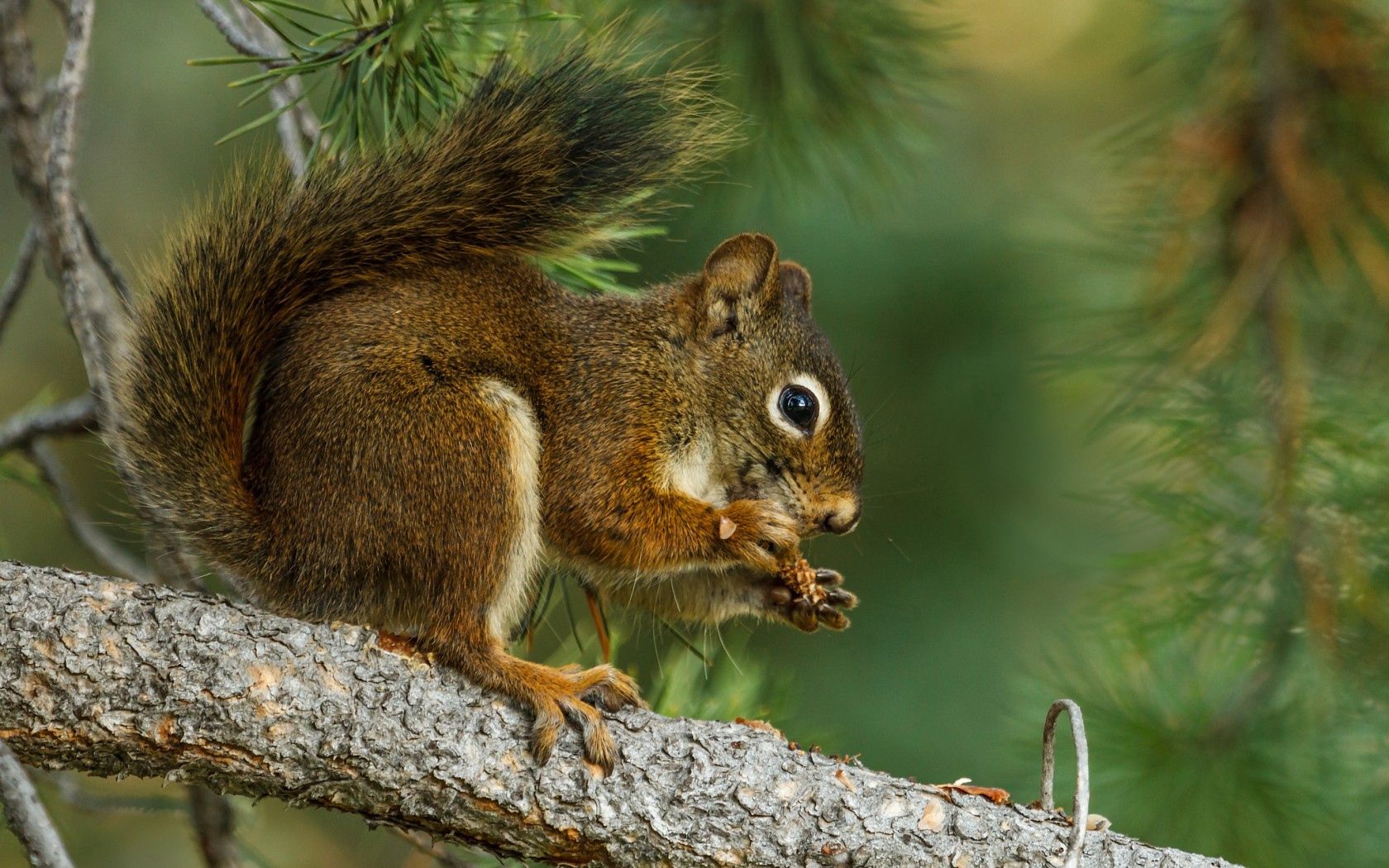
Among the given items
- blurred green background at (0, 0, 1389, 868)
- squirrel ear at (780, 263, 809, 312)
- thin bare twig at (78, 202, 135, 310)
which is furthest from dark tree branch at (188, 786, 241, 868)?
squirrel ear at (780, 263, 809, 312)

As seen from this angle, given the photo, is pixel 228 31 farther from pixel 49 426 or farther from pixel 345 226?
pixel 49 426

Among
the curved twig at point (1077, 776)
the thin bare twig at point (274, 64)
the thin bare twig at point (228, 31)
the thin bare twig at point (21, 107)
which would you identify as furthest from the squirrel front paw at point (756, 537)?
the thin bare twig at point (21, 107)

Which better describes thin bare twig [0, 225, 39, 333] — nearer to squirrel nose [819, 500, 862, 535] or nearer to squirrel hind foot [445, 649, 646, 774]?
squirrel hind foot [445, 649, 646, 774]

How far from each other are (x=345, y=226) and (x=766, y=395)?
0.64 meters

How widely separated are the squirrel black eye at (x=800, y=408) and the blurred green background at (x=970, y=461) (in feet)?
0.89

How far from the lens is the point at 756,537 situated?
5.62 feet

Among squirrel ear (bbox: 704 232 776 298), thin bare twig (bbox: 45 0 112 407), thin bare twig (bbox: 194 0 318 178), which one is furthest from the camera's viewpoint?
squirrel ear (bbox: 704 232 776 298)

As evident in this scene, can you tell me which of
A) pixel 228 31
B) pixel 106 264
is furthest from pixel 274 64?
pixel 106 264

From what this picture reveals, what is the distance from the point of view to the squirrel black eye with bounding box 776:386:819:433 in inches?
73.6

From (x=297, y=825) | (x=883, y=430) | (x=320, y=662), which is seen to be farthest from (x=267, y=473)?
(x=297, y=825)

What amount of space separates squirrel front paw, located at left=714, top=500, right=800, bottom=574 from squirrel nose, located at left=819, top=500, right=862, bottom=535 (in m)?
0.09

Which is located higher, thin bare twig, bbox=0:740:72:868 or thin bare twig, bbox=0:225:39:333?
thin bare twig, bbox=0:225:39:333

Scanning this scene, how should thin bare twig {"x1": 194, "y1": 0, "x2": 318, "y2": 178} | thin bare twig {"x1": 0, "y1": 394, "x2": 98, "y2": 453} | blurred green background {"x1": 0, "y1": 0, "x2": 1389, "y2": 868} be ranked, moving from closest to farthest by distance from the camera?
thin bare twig {"x1": 194, "y1": 0, "x2": 318, "y2": 178}, thin bare twig {"x1": 0, "y1": 394, "x2": 98, "y2": 453}, blurred green background {"x1": 0, "y1": 0, "x2": 1389, "y2": 868}

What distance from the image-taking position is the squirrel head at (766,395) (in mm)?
1840
